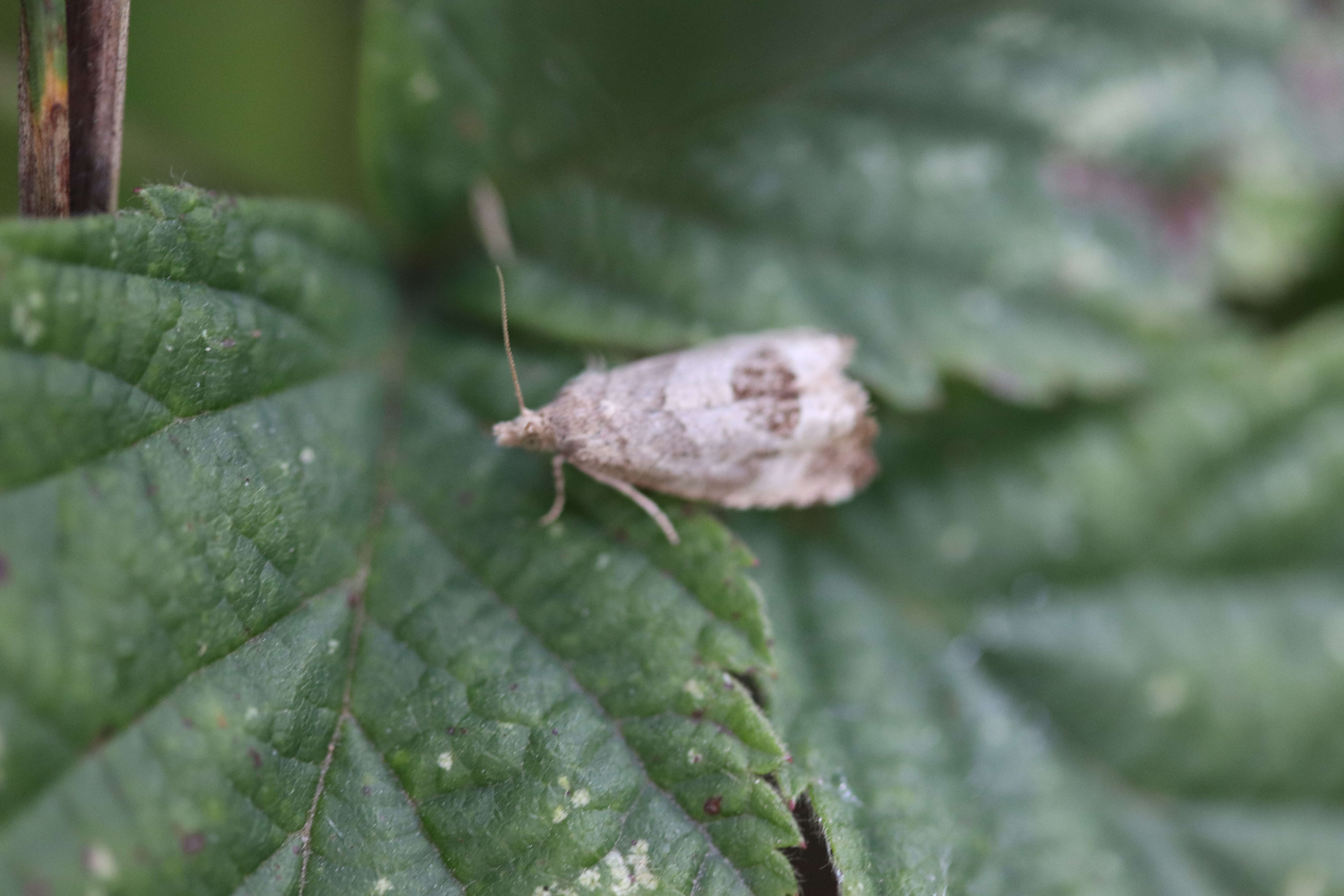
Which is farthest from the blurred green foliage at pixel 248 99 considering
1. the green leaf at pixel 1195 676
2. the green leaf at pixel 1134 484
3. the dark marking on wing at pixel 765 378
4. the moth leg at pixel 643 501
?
the green leaf at pixel 1195 676

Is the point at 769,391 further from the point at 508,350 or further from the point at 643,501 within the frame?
the point at 508,350

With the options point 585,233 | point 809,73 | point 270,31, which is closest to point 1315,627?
point 809,73

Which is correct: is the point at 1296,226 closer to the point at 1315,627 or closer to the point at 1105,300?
the point at 1105,300

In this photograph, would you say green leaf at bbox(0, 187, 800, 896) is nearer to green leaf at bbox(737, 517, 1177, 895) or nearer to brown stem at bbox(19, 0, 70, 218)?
brown stem at bbox(19, 0, 70, 218)

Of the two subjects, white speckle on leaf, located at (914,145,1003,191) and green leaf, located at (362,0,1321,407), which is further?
white speckle on leaf, located at (914,145,1003,191)

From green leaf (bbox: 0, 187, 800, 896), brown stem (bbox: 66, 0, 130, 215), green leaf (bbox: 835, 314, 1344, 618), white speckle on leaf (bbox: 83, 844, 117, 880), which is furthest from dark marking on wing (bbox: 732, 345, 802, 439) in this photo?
white speckle on leaf (bbox: 83, 844, 117, 880)

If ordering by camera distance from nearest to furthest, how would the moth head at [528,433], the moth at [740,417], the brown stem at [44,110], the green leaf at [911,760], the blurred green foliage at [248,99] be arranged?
the brown stem at [44,110], the green leaf at [911,760], the moth head at [528,433], the moth at [740,417], the blurred green foliage at [248,99]

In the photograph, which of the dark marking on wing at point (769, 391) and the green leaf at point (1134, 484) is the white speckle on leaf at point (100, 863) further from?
the green leaf at point (1134, 484)
